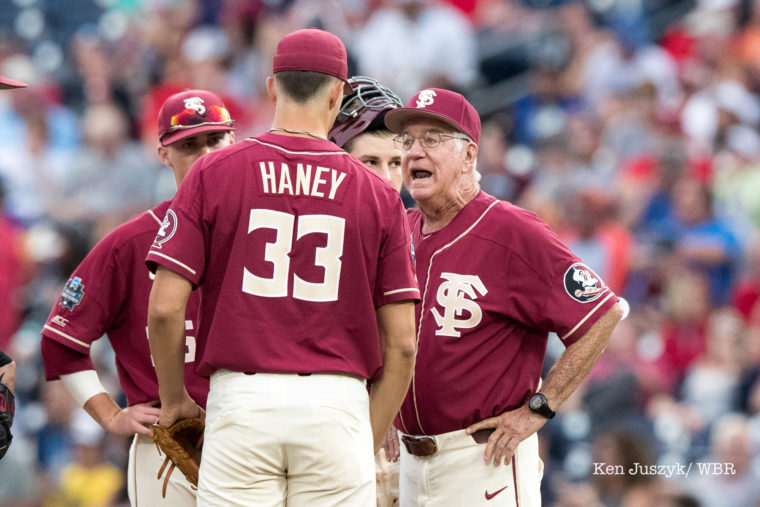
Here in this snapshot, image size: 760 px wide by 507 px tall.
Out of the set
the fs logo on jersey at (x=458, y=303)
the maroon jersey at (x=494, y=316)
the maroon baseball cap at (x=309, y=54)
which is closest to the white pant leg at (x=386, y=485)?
the maroon jersey at (x=494, y=316)

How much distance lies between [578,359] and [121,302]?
179 centimetres

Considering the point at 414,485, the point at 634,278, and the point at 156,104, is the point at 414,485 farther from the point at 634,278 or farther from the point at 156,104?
the point at 156,104

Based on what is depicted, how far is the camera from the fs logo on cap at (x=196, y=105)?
463 centimetres

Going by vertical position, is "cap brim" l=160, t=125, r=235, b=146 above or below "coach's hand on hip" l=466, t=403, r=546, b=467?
above

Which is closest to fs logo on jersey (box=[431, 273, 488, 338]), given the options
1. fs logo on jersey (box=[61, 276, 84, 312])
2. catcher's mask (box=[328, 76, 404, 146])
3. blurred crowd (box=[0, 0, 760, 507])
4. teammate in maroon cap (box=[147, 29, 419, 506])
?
teammate in maroon cap (box=[147, 29, 419, 506])

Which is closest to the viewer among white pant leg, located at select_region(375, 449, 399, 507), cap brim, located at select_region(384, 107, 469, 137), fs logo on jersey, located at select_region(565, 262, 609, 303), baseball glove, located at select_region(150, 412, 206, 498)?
baseball glove, located at select_region(150, 412, 206, 498)

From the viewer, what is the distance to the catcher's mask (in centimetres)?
484

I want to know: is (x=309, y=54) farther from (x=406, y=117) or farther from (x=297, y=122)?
(x=406, y=117)

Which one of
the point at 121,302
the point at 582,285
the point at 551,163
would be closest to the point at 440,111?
the point at 582,285

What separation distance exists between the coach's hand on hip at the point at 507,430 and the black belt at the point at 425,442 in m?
0.04

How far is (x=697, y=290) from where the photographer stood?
793 centimetres

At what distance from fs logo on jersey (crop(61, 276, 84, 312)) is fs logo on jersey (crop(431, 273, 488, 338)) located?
138cm

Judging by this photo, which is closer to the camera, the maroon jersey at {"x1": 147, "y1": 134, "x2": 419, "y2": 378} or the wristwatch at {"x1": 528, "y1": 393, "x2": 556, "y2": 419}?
the maroon jersey at {"x1": 147, "y1": 134, "x2": 419, "y2": 378}

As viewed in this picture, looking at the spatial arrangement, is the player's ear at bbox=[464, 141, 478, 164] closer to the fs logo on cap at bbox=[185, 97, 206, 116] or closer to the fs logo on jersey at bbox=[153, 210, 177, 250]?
the fs logo on cap at bbox=[185, 97, 206, 116]
